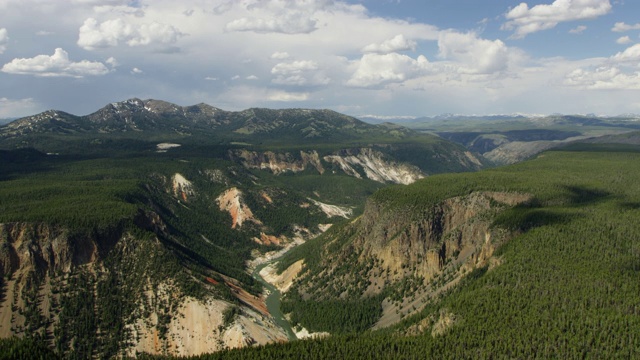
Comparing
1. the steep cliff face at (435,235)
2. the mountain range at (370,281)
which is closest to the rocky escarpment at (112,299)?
the mountain range at (370,281)

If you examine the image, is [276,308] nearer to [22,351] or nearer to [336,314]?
[336,314]

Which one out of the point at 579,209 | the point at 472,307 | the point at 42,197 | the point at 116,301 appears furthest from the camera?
the point at 42,197

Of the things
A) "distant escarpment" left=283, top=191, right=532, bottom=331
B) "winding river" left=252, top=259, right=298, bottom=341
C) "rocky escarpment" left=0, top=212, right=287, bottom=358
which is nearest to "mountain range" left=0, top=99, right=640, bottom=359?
"rocky escarpment" left=0, top=212, right=287, bottom=358

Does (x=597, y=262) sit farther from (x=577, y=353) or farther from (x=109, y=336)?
(x=109, y=336)

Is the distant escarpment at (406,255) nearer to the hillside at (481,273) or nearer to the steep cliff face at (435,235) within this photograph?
the steep cliff face at (435,235)

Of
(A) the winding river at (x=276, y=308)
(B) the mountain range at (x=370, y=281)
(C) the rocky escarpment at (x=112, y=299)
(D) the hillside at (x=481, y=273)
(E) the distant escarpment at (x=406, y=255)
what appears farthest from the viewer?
(A) the winding river at (x=276, y=308)

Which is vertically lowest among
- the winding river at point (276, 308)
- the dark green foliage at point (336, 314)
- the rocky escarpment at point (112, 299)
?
the winding river at point (276, 308)

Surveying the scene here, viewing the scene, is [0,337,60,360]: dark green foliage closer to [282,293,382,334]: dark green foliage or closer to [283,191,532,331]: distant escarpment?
[282,293,382,334]: dark green foliage

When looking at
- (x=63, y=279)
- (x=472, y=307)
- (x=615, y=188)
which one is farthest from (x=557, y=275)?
(x=63, y=279)

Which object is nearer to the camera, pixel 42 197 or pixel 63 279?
pixel 63 279

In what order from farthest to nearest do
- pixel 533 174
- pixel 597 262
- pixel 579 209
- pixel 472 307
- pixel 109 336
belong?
pixel 533 174
pixel 579 209
pixel 109 336
pixel 597 262
pixel 472 307
